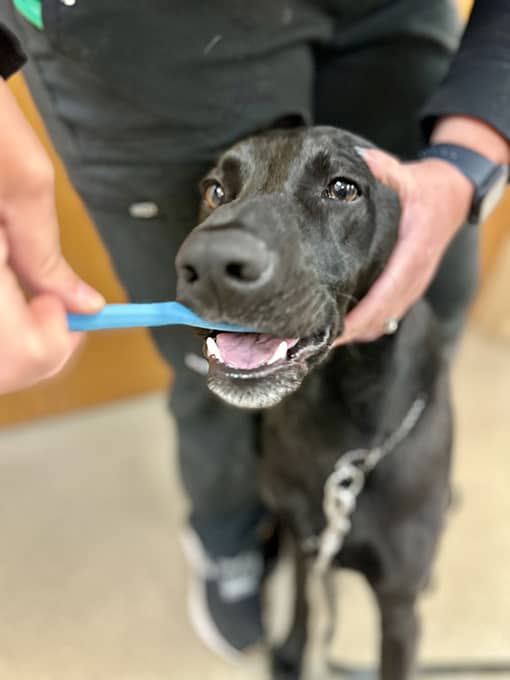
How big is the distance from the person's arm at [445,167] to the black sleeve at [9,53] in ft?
1.33

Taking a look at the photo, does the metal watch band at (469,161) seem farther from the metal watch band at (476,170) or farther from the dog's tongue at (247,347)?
the dog's tongue at (247,347)

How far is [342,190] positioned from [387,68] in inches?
12.7

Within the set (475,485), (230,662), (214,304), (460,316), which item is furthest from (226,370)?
(475,485)

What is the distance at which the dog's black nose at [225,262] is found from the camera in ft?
2.01

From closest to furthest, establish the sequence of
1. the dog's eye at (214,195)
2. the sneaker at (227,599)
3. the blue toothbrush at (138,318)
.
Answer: the blue toothbrush at (138,318) → the dog's eye at (214,195) → the sneaker at (227,599)

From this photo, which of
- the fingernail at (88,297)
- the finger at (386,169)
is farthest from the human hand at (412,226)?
the fingernail at (88,297)

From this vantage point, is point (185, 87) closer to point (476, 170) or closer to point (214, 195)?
point (214, 195)

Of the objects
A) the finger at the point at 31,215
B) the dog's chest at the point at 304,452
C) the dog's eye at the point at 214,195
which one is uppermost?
the finger at the point at 31,215

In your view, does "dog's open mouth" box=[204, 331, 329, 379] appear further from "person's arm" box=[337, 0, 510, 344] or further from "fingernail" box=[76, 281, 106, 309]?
"fingernail" box=[76, 281, 106, 309]

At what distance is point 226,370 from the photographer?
0.73m

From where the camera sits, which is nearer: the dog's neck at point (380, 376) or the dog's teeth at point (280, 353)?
the dog's teeth at point (280, 353)

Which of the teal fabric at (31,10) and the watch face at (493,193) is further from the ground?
the teal fabric at (31,10)

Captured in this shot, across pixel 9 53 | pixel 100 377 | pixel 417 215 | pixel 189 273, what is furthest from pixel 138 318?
pixel 100 377

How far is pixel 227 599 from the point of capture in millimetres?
1364
